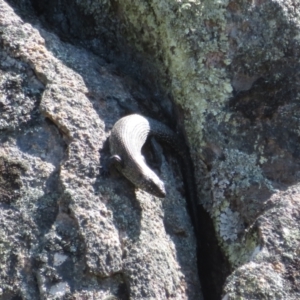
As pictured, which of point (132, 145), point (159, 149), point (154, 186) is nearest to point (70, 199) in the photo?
point (154, 186)

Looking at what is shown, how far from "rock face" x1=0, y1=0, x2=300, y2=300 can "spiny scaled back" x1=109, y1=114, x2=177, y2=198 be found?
6 centimetres

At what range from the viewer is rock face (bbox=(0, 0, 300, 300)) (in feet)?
10.2

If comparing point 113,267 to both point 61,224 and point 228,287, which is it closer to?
point 61,224

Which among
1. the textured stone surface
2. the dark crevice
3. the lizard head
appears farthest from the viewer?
the dark crevice

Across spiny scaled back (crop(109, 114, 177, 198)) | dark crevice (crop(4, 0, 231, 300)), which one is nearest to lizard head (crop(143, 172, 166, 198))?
spiny scaled back (crop(109, 114, 177, 198))

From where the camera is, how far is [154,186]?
3391 millimetres

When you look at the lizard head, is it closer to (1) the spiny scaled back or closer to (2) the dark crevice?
(1) the spiny scaled back

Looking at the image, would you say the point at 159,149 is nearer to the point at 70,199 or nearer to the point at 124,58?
the point at 124,58

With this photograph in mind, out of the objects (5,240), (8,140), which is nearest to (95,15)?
(8,140)

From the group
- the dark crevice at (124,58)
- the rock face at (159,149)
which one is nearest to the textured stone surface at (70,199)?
the rock face at (159,149)

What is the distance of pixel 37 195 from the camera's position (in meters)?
3.27

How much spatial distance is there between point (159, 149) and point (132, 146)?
0.82 feet

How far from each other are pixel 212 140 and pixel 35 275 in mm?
1122

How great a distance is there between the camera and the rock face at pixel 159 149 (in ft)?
10.2
